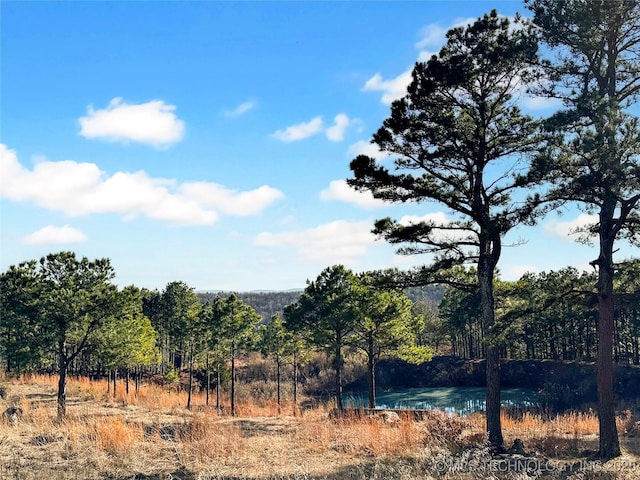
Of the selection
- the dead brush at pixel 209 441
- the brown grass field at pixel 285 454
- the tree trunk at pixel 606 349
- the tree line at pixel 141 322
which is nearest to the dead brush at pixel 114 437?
the brown grass field at pixel 285 454

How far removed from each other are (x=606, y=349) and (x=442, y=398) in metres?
34.8

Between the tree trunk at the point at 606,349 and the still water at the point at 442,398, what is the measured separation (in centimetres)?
2692

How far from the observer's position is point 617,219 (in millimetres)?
11359

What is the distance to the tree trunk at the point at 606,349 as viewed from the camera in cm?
1090

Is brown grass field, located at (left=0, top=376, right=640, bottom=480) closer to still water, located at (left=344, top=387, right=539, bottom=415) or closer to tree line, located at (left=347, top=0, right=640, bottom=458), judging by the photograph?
tree line, located at (left=347, top=0, right=640, bottom=458)

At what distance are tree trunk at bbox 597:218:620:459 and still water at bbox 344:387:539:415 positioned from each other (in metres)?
26.9

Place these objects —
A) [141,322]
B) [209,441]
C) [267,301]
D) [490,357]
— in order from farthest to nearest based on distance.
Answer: [267,301] < [141,322] < [490,357] < [209,441]

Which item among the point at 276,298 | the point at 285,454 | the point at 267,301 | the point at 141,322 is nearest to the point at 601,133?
the point at 285,454

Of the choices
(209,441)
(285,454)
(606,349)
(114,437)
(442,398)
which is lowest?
(442,398)

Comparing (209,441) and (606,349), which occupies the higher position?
(606,349)

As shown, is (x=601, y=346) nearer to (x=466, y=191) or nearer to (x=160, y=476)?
(x=466, y=191)

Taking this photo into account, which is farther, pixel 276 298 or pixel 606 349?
pixel 276 298

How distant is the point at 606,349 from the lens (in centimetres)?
1123

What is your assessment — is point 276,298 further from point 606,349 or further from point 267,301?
point 606,349
